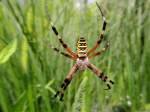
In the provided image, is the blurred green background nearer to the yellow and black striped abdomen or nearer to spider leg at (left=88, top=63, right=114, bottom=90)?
spider leg at (left=88, top=63, right=114, bottom=90)

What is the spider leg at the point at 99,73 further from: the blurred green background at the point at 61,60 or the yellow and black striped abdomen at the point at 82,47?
the blurred green background at the point at 61,60

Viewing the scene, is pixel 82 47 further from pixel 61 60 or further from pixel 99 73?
pixel 61 60

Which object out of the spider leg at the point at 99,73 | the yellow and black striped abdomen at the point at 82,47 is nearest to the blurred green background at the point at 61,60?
the spider leg at the point at 99,73

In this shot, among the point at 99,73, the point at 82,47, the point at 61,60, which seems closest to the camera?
the point at 82,47

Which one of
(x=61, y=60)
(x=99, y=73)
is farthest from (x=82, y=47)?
(x=61, y=60)

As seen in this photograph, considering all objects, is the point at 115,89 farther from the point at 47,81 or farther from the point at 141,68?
the point at 47,81

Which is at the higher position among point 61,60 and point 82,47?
point 61,60

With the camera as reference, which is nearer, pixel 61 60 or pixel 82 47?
pixel 82 47

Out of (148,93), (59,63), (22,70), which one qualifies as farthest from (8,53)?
(148,93)
